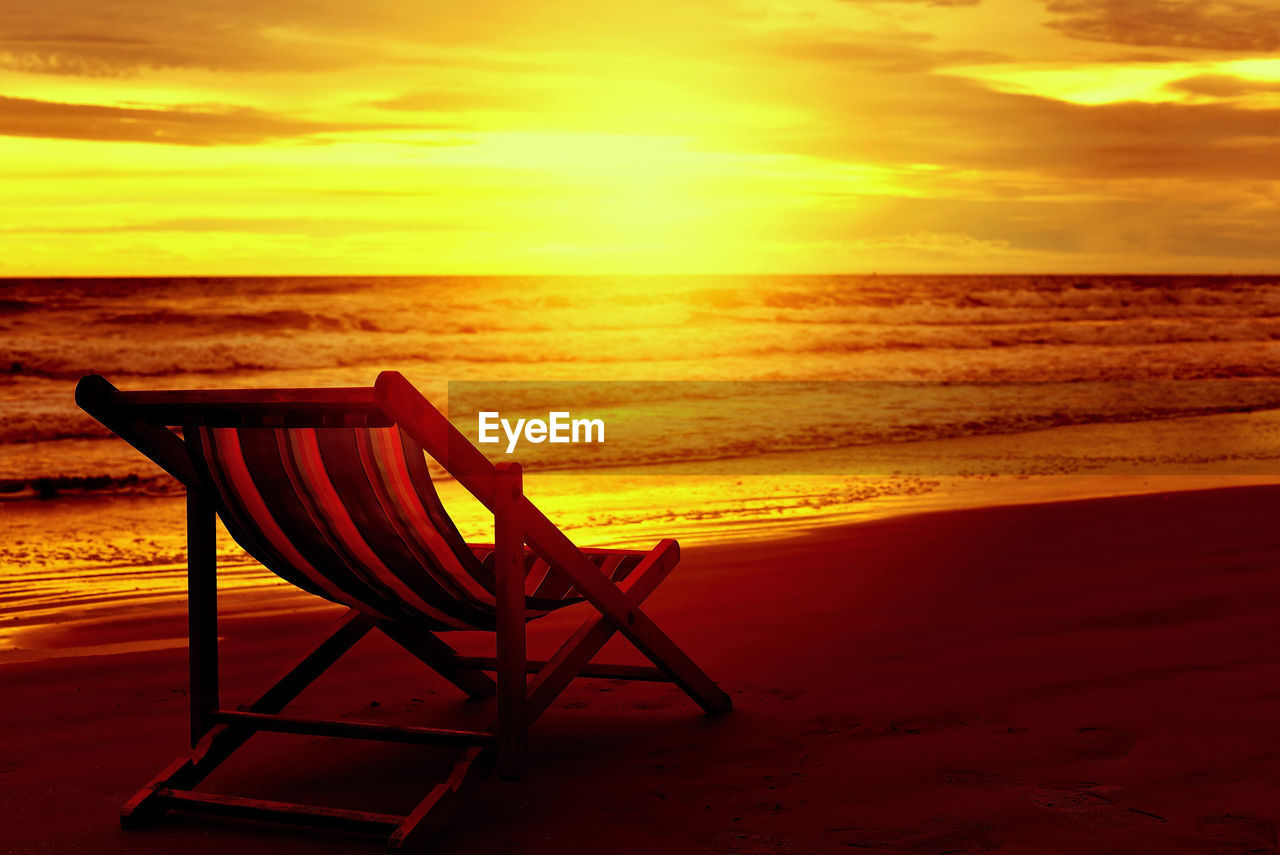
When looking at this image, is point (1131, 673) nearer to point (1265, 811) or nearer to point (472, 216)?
point (1265, 811)

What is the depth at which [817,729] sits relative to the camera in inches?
148

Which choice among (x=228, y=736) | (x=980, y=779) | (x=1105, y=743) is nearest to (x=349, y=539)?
(x=228, y=736)

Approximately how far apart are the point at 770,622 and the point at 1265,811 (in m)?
2.34

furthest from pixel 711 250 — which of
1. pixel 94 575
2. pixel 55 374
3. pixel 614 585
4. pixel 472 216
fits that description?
pixel 614 585

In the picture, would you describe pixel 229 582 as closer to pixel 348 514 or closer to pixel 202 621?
pixel 202 621

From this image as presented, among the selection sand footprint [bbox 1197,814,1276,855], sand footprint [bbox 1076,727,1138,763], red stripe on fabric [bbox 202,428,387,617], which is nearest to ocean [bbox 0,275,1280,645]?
red stripe on fabric [bbox 202,428,387,617]

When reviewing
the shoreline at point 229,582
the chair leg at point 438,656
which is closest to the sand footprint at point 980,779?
the chair leg at point 438,656

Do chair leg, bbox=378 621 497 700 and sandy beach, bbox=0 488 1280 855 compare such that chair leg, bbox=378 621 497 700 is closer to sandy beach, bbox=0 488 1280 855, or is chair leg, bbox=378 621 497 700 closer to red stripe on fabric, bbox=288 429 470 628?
sandy beach, bbox=0 488 1280 855

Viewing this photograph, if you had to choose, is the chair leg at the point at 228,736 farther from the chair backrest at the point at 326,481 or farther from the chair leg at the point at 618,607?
the chair leg at the point at 618,607

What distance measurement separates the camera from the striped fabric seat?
302cm

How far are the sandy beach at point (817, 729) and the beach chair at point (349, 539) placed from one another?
0.15m

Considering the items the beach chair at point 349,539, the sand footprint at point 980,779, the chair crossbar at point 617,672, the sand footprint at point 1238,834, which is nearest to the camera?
the sand footprint at point 1238,834

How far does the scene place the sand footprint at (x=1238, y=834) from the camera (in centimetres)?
281

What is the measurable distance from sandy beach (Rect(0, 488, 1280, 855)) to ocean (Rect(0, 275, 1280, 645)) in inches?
79.6
